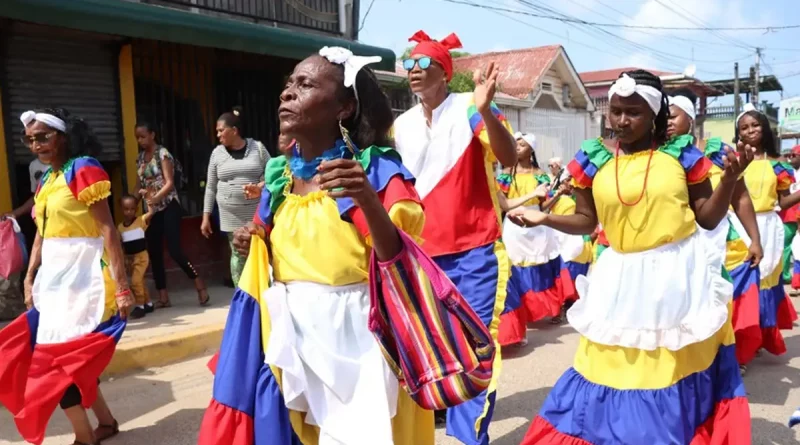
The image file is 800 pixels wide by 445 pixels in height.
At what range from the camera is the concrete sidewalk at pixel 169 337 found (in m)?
5.76

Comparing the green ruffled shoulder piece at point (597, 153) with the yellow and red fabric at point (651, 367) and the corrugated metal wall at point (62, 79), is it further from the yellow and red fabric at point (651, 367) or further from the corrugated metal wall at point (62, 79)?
the corrugated metal wall at point (62, 79)

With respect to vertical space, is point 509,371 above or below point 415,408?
below

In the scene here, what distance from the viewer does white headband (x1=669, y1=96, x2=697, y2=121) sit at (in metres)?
4.79

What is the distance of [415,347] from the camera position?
7.14 feet

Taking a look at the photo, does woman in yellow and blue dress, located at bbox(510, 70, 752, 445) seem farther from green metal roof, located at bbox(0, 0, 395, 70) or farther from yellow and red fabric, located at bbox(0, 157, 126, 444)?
green metal roof, located at bbox(0, 0, 395, 70)

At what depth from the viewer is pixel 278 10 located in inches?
387

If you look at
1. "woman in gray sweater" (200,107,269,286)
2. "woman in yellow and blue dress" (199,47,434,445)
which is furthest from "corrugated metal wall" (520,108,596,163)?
"woman in yellow and blue dress" (199,47,434,445)

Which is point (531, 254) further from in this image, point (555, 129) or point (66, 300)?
A: point (555, 129)

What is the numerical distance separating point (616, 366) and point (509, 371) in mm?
2702

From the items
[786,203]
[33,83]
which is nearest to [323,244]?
[786,203]

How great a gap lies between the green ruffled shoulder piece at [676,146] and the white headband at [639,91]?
0.16m

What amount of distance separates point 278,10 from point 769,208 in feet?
20.9

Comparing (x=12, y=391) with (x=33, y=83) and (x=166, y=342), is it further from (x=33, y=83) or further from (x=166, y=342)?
(x=33, y=83)

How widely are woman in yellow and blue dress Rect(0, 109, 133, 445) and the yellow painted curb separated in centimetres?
148
